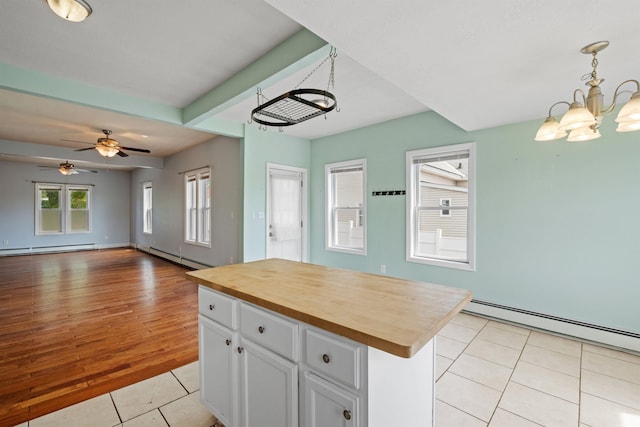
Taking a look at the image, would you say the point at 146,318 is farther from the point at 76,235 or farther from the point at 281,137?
the point at 76,235

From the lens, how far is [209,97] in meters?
3.34

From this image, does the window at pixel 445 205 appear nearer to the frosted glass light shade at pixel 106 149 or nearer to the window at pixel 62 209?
the frosted glass light shade at pixel 106 149

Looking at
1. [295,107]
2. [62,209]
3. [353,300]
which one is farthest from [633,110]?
[62,209]

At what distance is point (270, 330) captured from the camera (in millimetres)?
1317

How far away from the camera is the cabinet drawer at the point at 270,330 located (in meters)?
1.22

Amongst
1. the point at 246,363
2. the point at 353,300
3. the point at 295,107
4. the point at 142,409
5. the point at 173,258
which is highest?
the point at 295,107

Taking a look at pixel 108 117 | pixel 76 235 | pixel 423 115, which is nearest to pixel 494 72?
pixel 423 115

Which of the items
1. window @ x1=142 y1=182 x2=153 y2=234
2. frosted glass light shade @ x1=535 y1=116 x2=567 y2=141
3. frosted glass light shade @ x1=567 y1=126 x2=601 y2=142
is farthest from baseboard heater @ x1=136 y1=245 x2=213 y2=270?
frosted glass light shade @ x1=567 y1=126 x2=601 y2=142

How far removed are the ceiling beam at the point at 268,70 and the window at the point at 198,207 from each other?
108 inches

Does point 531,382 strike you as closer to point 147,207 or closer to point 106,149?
point 106,149

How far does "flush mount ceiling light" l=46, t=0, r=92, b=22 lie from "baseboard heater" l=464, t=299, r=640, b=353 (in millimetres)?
4594

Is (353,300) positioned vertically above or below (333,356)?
above

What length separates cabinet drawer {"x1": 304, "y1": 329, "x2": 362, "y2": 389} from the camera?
100 cm

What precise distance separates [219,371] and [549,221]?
11.5 ft
